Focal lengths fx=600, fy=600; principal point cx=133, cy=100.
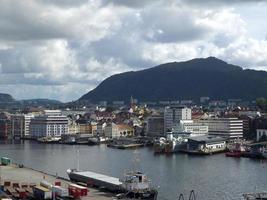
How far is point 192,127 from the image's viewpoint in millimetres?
58531

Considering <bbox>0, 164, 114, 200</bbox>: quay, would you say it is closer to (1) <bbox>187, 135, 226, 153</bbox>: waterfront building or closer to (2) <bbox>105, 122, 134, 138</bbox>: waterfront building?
(1) <bbox>187, 135, 226, 153</bbox>: waterfront building

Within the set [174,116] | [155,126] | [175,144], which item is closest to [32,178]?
[175,144]

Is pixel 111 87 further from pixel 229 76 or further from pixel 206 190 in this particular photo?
pixel 206 190

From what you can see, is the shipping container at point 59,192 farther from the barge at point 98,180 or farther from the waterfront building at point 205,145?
the waterfront building at point 205,145

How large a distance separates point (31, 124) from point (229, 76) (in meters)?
82.4

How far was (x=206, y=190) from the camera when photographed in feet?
81.5

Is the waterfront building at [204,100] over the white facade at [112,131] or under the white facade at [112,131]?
over

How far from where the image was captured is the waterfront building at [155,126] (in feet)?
214

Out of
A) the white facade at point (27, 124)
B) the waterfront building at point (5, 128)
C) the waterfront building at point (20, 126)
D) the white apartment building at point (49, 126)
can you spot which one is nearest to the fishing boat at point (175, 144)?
the white apartment building at point (49, 126)

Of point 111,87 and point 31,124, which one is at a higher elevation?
point 111,87

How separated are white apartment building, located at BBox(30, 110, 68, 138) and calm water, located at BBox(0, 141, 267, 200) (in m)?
23.8

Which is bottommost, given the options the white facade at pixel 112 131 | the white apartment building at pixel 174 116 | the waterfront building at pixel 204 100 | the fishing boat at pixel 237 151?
the fishing boat at pixel 237 151

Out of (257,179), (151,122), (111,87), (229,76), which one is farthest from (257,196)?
(111,87)

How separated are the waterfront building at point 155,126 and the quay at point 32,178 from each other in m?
33.3
